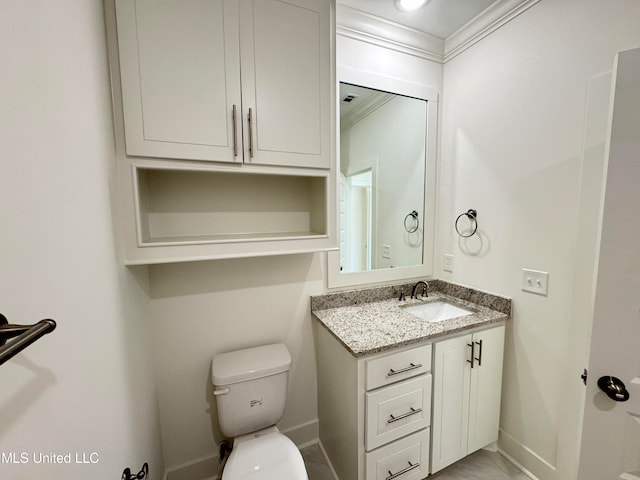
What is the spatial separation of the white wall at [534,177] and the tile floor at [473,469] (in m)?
0.08

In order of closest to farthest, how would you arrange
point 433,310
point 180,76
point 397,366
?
1. point 180,76
2. point 397,366
3. point 433,310

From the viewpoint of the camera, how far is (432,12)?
1518 millimetres

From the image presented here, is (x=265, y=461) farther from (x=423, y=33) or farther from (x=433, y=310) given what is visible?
(x=423, y=33)

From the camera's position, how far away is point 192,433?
1.46 m

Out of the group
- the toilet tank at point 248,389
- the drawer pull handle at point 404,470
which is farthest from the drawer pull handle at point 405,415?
the toilet tank at point 248,389

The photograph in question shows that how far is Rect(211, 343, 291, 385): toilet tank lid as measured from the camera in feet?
4.12

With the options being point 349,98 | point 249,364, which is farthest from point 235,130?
point 249,364

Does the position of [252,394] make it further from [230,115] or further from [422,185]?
[422,185]

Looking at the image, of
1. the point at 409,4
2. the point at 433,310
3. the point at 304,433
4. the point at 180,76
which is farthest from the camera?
the point at 433,310

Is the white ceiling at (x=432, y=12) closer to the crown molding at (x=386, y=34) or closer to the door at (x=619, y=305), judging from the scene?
the crown molding at (x=386, y=34)

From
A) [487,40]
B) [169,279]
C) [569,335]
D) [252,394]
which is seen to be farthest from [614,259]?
[169,279]

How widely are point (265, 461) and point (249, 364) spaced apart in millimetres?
402

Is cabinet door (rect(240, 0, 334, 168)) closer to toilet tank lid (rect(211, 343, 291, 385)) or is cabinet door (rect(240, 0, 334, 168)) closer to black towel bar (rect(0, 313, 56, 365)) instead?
black towel bar (rect(0, 313, 56, 365))

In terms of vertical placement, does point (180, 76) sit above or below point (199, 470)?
above
